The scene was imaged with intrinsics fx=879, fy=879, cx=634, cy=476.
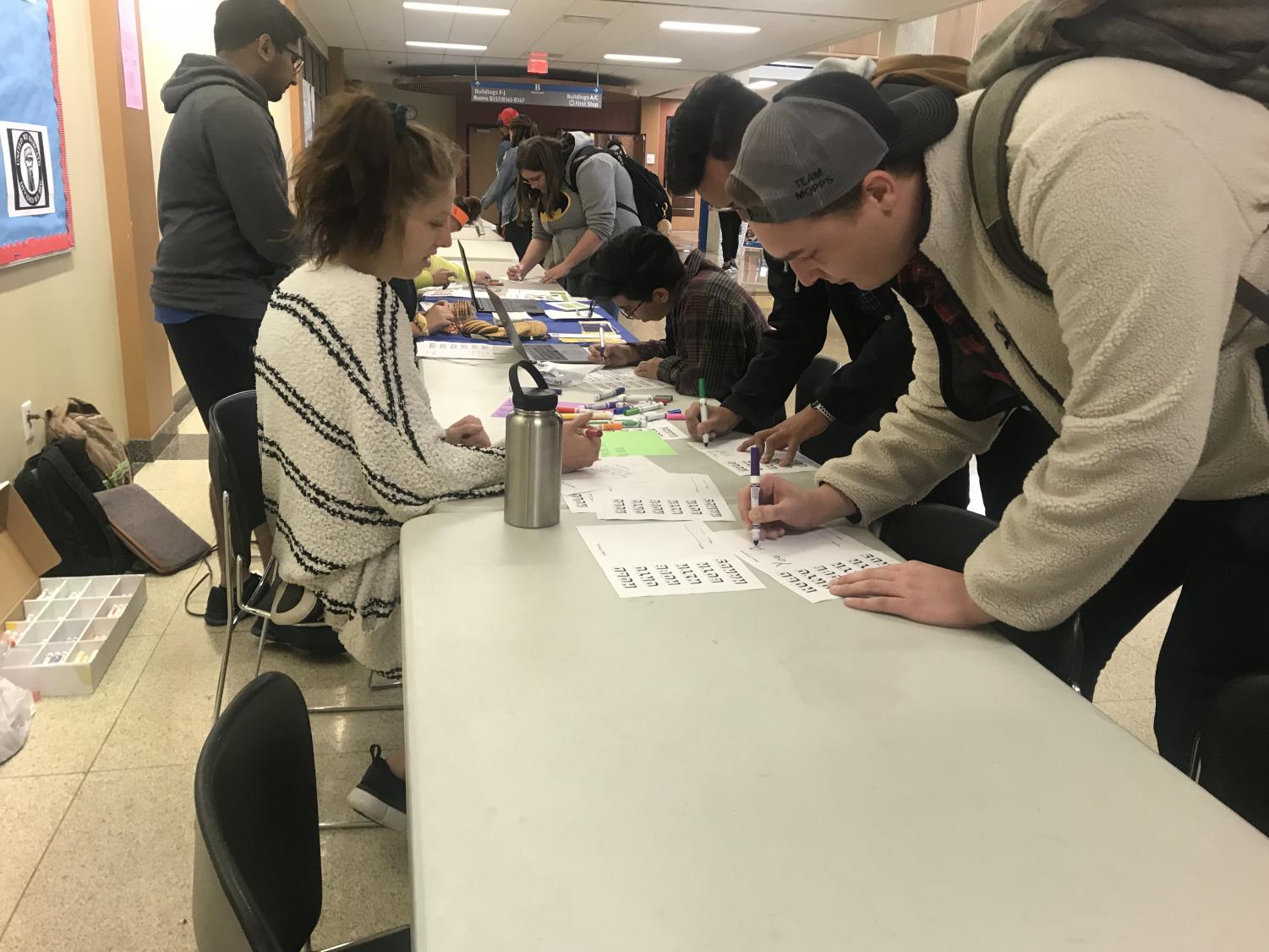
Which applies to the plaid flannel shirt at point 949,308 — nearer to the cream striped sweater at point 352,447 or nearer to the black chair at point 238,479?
the cream striped sweater at point 352,447

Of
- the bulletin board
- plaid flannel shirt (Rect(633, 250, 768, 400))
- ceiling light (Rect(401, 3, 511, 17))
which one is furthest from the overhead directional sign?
plaid flannel shirt (Rect(633, 250, 768, 400))

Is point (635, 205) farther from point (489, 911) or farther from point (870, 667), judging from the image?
point (489, 911)

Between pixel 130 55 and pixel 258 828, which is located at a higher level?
pixel 130 55

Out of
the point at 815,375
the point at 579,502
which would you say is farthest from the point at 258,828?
the point at 815,375

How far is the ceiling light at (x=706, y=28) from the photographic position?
8.76 m

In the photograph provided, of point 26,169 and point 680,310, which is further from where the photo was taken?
point 26,169

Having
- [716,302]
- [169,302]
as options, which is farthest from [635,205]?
[169,302]

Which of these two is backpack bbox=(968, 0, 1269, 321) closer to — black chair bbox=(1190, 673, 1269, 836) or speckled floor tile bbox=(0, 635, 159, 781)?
black chair bbox=(1190, 673, 1269, 836)

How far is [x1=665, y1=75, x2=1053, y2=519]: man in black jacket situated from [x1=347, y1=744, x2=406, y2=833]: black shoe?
36.6 inches

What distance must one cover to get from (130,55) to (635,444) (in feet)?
9.73

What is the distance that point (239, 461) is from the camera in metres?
1.67

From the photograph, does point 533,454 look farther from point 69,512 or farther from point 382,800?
point 69,512

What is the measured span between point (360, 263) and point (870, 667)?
1.10 meters

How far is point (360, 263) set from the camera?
154cm
